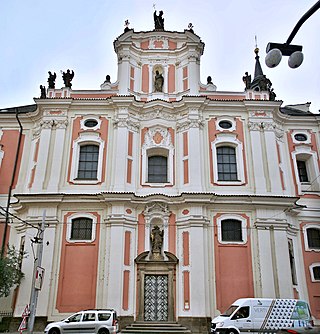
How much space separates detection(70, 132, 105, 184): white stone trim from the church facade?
0.08 metres

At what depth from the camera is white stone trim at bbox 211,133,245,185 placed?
857 inches

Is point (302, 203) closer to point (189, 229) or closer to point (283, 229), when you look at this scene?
point (283, 229)

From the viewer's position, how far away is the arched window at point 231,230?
20.7 meters

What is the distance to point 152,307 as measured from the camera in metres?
19.4

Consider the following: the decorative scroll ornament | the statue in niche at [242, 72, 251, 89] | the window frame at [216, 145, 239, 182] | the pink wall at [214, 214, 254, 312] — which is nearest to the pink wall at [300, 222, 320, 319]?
the pink wall at [214, 214, 254, 312]

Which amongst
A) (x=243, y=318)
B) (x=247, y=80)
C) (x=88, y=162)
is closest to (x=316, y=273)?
(x=243, y=318)

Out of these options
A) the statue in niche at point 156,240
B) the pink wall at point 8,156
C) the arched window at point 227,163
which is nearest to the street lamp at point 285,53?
the statue in niche at point 156,240

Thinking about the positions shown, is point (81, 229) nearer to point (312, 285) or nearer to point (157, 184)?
point (157, 184)

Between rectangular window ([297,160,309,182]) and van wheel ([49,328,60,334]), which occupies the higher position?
rectangular window ([297,160,309,182])

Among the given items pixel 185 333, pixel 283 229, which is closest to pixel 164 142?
pixel 283 229

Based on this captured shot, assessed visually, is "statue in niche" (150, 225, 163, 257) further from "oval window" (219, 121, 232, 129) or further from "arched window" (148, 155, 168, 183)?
"oval window" (219, 121, 232, 129)

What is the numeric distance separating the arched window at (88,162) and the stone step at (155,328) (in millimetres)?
7775

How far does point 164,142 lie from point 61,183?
5.99 metres

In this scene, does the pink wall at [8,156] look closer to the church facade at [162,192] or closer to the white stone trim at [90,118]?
the church facade at [162,192]
